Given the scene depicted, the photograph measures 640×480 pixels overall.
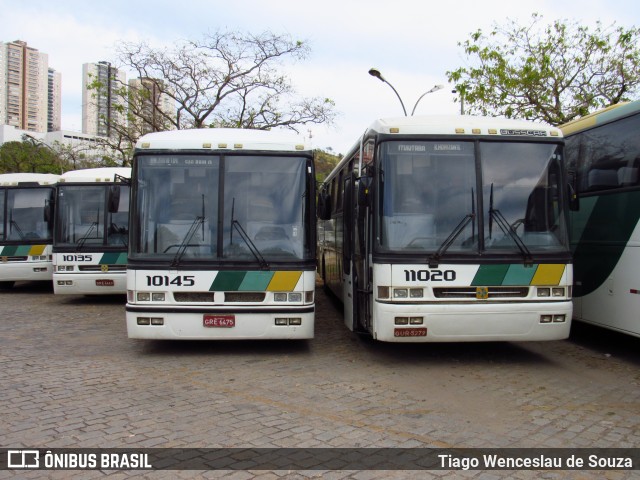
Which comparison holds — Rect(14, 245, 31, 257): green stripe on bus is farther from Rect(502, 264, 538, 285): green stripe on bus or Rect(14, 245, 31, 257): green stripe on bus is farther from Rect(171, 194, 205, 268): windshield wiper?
Rect(502, 264, 538, 285): green stripe on bus

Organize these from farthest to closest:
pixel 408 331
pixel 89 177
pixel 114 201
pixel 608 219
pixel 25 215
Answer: pixel 25 215 < pixel 89 177 < pixel 114 201 < pixel 608 219 < pixel 408 331

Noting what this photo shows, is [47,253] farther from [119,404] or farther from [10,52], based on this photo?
[10,52]

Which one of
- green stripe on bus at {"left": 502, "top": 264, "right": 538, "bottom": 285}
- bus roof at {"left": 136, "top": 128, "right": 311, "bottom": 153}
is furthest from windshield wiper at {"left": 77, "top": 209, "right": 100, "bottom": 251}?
green stripe on bus at {"left": 502, "top": 264, "right": 538, "bottom": 285}

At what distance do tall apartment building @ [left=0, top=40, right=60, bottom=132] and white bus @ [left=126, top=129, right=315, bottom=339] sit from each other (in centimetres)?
6499

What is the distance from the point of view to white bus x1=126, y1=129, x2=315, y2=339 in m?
7.77

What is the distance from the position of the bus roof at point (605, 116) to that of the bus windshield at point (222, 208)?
4.45 metres

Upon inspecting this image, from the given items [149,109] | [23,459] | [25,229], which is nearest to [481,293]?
[23,459]

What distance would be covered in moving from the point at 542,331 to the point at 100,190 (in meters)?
10.6

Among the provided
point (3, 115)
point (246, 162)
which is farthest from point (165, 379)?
point (3, 115)

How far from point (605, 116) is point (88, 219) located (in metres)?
10.9

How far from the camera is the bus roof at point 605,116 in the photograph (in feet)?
26.0

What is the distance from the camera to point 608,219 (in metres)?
8.23

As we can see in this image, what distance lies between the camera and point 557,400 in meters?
6.13

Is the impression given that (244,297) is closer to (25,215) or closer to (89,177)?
(89,177)
